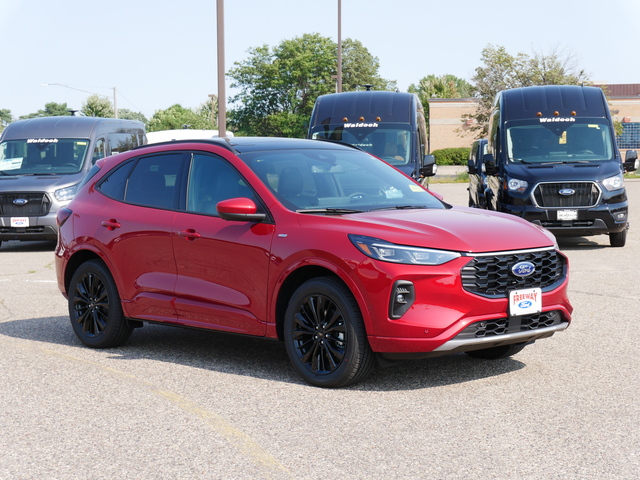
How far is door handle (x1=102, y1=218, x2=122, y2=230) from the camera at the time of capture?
777 centimetres

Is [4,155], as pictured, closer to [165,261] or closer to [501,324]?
[165,261]

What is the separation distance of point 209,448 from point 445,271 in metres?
1.82

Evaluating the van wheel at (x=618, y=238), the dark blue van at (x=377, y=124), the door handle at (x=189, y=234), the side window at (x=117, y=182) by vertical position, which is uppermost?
the dark blue van at (x=377, y=124)

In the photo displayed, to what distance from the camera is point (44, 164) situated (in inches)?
729

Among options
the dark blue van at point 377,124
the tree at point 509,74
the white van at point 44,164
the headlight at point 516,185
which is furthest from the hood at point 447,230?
the tree at point 509,74

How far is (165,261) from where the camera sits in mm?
7359

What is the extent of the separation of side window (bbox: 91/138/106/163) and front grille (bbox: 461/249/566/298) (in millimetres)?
13438

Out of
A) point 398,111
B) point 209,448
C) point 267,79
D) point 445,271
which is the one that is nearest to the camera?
point 209,448

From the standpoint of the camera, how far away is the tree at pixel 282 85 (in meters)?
75.1

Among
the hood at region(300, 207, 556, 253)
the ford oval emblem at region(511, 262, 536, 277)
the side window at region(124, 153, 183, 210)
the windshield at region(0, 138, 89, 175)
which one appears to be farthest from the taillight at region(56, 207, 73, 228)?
the windshield at region(0, 138, 89, 175)

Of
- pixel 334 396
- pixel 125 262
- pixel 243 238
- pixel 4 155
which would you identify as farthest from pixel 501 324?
pixel 4 155

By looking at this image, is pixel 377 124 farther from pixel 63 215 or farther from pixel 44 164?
pixel 63 215

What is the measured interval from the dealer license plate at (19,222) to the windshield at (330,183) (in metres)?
10.9

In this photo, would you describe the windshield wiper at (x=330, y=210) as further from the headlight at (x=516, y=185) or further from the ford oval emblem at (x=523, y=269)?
the headlight at (x=516, y=185)
